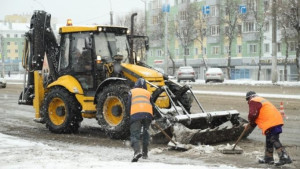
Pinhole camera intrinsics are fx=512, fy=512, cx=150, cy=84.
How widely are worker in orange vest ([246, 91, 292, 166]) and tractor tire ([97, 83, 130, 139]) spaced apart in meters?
3.46

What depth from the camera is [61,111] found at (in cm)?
1358

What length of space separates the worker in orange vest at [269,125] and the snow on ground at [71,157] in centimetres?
116

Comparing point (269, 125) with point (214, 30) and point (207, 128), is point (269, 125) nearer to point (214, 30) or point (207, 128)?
point (207, 128)

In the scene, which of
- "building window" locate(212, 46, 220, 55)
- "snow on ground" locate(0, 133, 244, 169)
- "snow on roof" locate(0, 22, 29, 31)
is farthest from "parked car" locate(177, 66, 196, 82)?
"snow on roof" locate(0, 22, 29, 31)

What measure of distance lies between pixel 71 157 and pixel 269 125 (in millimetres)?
3667

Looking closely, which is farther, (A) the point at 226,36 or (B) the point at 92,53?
(A) the point at 226,36

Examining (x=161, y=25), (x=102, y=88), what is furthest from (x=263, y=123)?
(x=161, y=25)

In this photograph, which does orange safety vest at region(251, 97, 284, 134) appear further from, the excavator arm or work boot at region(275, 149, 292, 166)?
the excavator arm

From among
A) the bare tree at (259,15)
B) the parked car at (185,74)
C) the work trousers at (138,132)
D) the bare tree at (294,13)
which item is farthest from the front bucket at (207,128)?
the bare tree at (259,15)

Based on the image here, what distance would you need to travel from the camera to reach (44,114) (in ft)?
45.3

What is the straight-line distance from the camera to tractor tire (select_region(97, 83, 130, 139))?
11.9m

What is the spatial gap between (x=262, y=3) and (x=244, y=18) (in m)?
2.74

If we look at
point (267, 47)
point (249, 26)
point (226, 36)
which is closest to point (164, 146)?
point (267, 47)

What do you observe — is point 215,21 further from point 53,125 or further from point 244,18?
point 53,125
